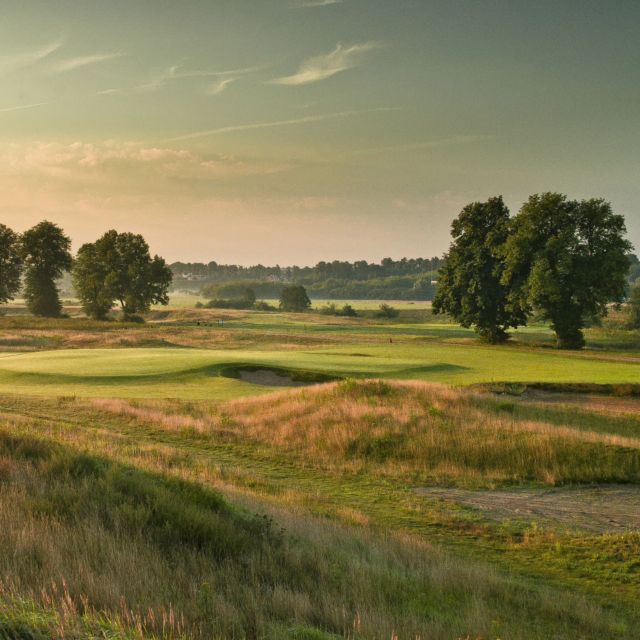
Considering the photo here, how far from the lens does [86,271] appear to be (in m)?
97.6

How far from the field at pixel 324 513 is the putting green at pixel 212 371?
945mm

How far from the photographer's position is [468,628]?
19.2 ft

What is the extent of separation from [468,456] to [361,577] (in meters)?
11.2

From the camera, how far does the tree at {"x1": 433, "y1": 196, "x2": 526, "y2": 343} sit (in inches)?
2256

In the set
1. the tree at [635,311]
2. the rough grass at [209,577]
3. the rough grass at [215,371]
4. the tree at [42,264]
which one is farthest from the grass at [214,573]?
the tree at [635,311]

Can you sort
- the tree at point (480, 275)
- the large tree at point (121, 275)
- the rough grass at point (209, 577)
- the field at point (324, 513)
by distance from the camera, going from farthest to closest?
the large tree at point (121, 275)
the tree at point (480, 275)
the field at point (324, 513)
the rough grass at point (209, 577)

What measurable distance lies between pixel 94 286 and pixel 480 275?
217ft

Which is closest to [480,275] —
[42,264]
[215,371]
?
[215,371]

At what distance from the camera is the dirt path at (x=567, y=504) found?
12.2 meters

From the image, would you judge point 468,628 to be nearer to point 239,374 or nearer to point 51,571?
point 51,571

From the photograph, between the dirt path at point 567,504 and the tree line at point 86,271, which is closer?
the dirt path at point 567,504

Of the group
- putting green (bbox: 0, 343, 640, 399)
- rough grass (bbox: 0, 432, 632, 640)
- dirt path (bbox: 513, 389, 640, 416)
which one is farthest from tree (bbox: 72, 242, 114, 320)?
rough grass (bbox: 0, 432, 632, 640)

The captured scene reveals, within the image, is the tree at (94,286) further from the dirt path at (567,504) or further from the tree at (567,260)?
the dirt path at (567,504)

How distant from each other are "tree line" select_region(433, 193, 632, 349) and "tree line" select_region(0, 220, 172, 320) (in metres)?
58.5
